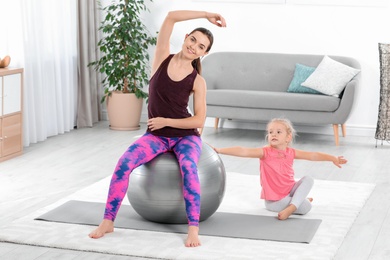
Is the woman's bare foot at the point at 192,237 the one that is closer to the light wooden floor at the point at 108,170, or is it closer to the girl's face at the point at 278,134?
the light wooden floor at the point at 108,170

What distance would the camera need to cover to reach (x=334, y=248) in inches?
141

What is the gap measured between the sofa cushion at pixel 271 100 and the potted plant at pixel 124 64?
2.77 feet

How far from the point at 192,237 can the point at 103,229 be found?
44 cm

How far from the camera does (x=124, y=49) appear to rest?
7.11 m

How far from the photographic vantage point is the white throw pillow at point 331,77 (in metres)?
6.59

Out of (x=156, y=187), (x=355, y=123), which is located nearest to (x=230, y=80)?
(x=355, y=123)

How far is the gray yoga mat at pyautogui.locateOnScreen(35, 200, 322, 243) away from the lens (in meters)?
3.76

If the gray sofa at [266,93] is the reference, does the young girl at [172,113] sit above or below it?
above

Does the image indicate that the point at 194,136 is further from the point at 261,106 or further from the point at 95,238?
the point at 261,106

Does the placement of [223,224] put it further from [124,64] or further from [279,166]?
[124,64]

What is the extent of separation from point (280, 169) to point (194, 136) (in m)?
0.56

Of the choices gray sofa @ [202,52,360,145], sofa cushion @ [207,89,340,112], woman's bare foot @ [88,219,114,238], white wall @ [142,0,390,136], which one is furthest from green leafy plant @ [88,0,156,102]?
woman's bare foot @ [88,219,114,238]

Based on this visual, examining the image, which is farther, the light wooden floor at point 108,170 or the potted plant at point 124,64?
the potted plant at point 124,64

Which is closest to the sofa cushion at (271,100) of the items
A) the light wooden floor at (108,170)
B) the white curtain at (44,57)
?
the light wooden floor at (108,170)
